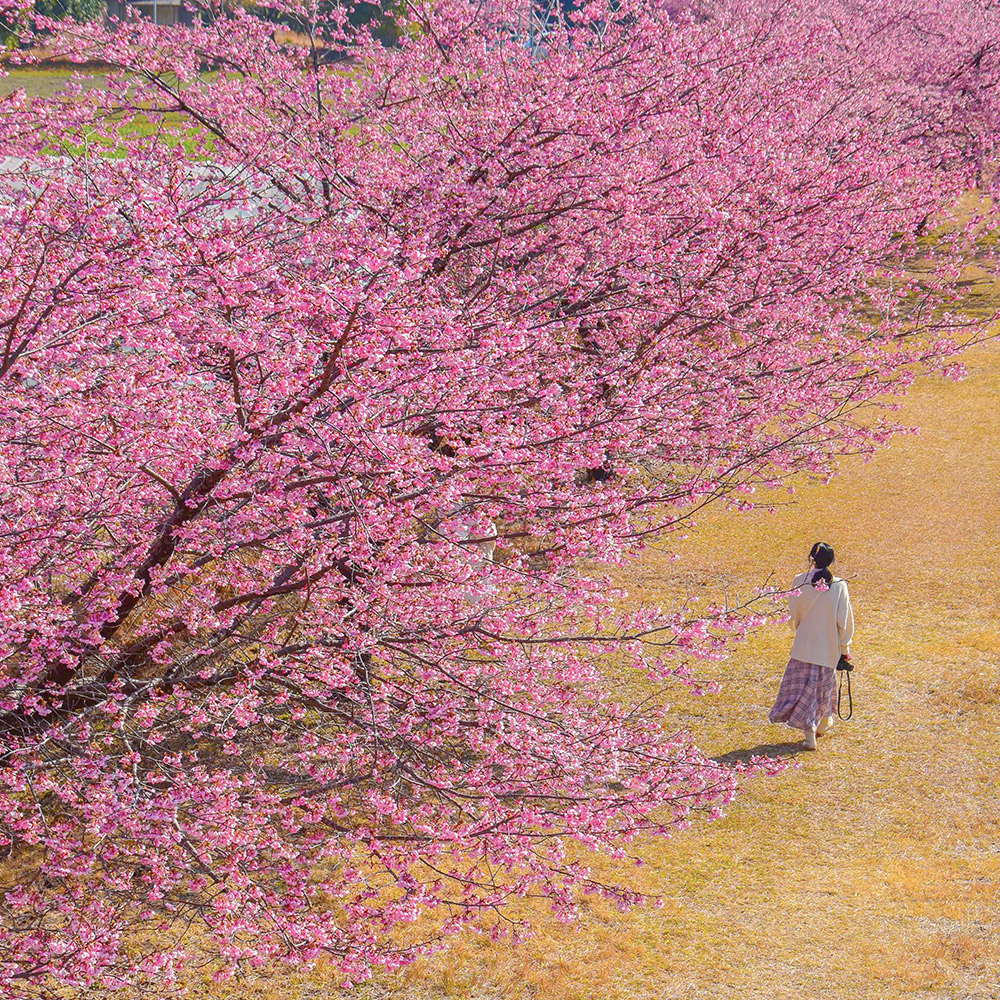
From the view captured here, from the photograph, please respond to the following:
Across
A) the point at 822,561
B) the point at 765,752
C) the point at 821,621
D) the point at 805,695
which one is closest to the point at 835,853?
the point at 765,752

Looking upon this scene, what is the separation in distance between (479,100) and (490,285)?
1651mm

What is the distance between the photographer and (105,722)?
695 centimetres

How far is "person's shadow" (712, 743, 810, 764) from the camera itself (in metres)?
8.49

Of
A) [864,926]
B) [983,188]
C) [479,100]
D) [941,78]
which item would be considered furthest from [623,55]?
[983,188]

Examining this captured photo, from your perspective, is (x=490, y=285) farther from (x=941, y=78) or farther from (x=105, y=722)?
(x=941, y=78)

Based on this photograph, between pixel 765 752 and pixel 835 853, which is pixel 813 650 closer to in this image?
pixel 765 752

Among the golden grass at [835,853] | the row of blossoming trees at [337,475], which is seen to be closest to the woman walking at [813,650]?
the golden grass at [835,853]

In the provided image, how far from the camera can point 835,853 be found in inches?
288

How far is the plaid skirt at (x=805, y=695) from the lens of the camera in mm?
8578

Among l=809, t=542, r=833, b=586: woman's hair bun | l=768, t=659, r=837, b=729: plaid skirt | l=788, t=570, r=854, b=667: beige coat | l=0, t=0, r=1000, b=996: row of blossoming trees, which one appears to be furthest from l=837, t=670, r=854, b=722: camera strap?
l=0, t=0, r=1000, b=996: row of blossoming trees

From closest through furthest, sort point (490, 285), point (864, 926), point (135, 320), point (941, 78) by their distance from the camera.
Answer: point (135, 320) → point (864, 926) → point (490, 285) → point (941, 78)

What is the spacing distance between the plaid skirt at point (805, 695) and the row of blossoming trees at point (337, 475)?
99cm

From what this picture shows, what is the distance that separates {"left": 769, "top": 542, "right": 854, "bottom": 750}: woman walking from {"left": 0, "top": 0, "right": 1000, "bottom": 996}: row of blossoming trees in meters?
1.08

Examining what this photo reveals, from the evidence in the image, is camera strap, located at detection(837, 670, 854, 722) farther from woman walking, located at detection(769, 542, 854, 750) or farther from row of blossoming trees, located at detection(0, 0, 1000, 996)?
row of blossoming trees, located at detection(0, 0, 1000, 996)
